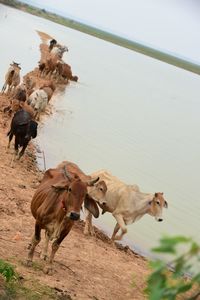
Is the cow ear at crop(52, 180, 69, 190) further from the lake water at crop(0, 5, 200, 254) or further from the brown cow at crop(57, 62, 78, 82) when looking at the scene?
the brown cow at crop(57, 62, 78, 82)

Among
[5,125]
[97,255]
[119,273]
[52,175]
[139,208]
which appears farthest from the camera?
[5,125]

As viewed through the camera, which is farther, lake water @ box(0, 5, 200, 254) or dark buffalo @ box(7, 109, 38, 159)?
lake water @ box(0, 5, 200, 254)

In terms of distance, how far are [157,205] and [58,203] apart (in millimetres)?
3582

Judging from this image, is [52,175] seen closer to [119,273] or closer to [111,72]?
[119,273]

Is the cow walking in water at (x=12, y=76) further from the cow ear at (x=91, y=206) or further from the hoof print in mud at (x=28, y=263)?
the hoof print in mud at (x=28, y=263)

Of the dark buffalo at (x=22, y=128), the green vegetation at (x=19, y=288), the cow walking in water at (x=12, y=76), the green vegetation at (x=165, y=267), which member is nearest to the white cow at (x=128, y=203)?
the dark buffalo at (x=22, y=128)

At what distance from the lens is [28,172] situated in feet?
39.4

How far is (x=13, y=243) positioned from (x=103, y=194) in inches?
80.1

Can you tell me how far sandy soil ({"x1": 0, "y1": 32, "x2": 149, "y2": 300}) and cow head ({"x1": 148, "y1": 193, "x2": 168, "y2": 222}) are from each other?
795 mm

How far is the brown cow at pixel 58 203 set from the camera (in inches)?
240

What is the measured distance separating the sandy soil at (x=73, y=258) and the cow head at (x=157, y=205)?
79cm

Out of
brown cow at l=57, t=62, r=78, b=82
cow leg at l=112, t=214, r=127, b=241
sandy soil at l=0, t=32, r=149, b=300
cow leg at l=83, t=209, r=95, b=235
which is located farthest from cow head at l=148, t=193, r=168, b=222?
brown cow at l=57, t=62, r=78, b=82

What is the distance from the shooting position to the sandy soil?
21.5ft

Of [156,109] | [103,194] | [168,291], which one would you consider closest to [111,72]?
[156,109]
